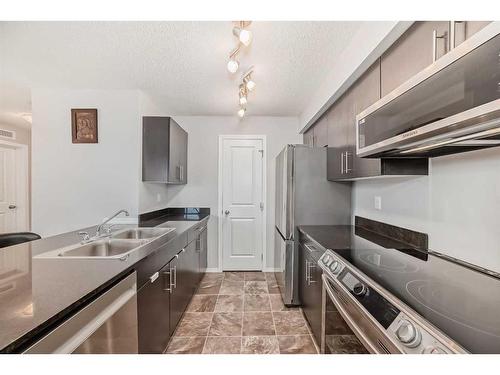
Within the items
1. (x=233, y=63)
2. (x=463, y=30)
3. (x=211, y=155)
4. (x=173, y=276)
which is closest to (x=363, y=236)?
(x=463, y=30)

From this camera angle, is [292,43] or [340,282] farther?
[292,43]

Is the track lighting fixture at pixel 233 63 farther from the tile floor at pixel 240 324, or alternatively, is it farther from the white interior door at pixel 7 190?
the white interior door at pixel 7 190

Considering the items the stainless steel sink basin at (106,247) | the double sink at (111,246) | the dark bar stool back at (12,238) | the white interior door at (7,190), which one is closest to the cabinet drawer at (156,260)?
the double sink at (111,246)

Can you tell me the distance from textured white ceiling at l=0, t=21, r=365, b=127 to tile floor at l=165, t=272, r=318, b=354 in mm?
2379

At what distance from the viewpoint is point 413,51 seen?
1248 millimetres

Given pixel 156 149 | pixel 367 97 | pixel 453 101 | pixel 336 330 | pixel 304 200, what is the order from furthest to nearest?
pixel 156 149 < pixel 304 200 < pixel 367 97 < pixel 336 330 < pixel 453 101

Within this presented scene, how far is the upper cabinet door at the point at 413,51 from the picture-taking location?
1.06 meters

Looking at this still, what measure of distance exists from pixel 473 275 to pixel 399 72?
1108mm

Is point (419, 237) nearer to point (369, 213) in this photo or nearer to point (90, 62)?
point (369, 213)

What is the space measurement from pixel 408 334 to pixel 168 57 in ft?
7.67

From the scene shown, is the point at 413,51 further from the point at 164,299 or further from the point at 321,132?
the point at 164,299
